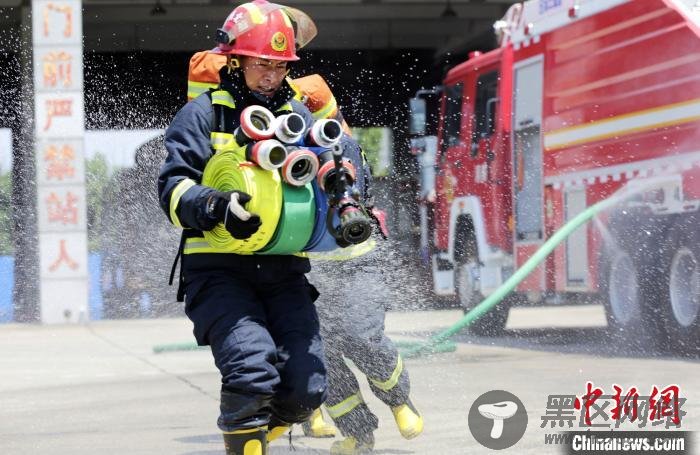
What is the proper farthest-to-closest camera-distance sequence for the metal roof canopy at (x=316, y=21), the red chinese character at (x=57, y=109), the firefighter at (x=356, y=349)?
the metal roof canopy at (x=316, y=21), the red chinese character at (x=57, y=109), the firefighter at (x=356, y=349)

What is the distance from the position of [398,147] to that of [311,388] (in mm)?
16527

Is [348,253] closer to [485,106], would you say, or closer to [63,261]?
Result: [485,106]

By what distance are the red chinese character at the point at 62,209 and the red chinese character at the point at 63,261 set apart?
26cm

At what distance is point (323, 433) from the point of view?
20.8 ft

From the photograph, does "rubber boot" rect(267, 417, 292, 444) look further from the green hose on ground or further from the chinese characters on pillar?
the chinese characters on pillar

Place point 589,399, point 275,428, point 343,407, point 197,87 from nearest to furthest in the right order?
point 275,428 < point 197,87 < point 343,407 < point 589,399

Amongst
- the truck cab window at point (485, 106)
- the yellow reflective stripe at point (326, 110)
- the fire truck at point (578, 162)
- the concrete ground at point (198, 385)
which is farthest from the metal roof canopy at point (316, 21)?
the yellow reflective stripe at point (326, 110)

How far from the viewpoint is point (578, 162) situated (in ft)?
38.3

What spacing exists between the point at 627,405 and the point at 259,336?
9.78 ft

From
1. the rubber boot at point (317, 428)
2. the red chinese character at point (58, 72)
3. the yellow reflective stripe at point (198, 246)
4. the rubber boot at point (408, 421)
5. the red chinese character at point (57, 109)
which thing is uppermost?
the red chinese character at point (58, 72)

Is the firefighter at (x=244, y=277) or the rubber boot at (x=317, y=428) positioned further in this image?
the rubber boot at (x=317, y=428)

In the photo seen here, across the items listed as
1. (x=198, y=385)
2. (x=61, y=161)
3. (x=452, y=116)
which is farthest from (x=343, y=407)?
(x=61, y=161)

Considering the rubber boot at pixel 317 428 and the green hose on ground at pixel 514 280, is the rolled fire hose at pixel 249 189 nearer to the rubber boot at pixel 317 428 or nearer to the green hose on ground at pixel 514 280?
the rubber boot at pixel 317 428

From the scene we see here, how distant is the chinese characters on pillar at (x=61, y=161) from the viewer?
16.0m
